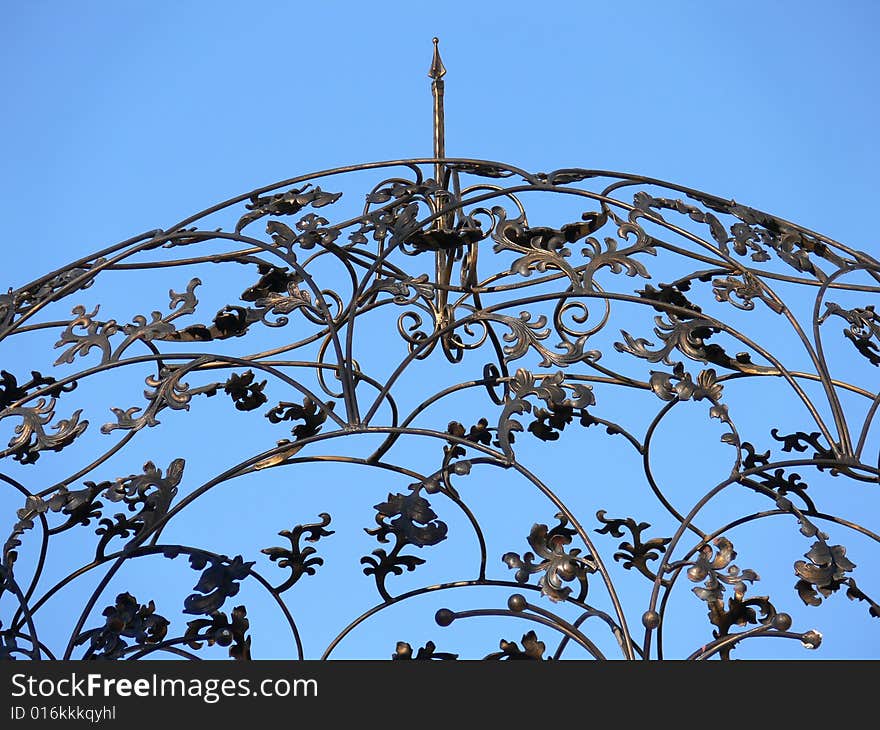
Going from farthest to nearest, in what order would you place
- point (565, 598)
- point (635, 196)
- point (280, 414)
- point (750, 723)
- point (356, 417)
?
point (280, 414), point (635, 196), point (356, 417), point (565, 598), point (750, 723)

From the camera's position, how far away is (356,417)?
4.06m

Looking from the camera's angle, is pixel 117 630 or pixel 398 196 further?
pixel 398 196

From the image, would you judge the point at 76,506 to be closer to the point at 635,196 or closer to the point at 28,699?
the point at 28,699

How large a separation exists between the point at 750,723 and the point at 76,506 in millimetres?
1988

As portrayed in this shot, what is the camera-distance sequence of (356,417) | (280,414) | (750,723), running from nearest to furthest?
(750,723) < (356,417) < (280,414)

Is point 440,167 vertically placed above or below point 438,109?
below

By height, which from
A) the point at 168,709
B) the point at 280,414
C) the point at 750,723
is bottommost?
the point at 750,723

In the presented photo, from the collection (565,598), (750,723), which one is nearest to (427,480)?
(565,598)

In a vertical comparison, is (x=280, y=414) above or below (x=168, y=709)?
above

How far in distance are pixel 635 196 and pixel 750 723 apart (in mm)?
1757

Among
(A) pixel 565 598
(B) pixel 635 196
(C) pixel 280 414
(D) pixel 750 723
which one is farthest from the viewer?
(C) pixel 280 414

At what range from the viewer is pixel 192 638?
4.22 m

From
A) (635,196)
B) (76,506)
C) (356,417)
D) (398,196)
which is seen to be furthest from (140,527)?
(635,196)

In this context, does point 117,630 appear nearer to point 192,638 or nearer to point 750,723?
point 192,638
